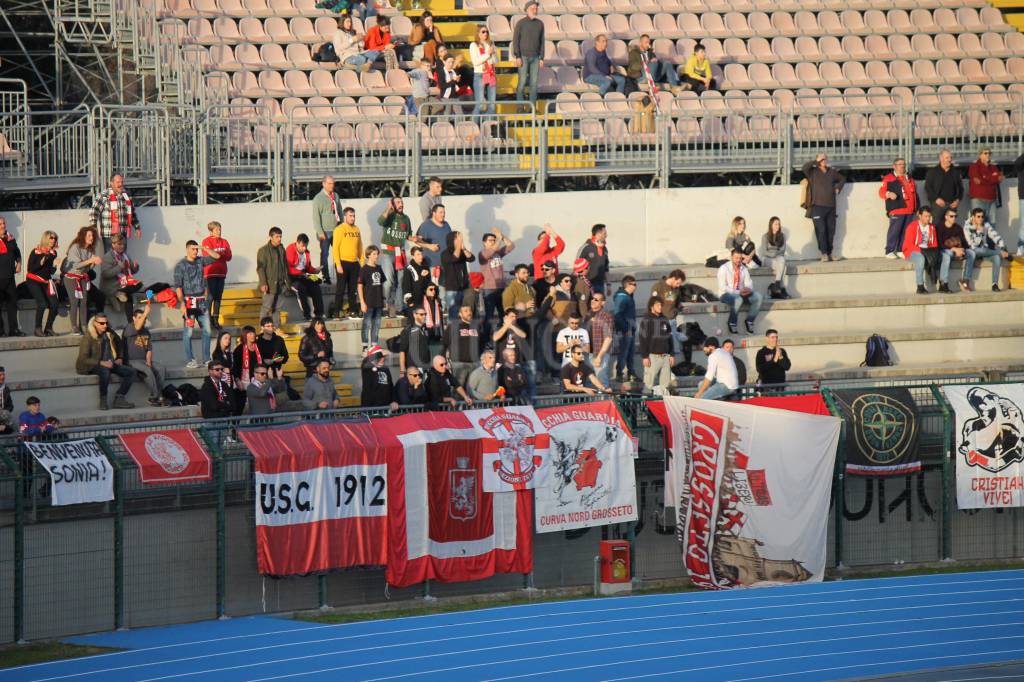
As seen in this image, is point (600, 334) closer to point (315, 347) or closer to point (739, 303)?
point (739, 303)

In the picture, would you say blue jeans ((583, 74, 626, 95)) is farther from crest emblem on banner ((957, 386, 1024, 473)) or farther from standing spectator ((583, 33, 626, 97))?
crest emblem on banner ((957, 386, 1024, 473))

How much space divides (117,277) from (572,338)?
6.01 meters

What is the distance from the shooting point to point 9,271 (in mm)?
21109

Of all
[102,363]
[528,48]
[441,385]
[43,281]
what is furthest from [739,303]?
[43,281]

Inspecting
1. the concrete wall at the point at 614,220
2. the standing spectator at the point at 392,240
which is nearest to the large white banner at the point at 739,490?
the standing spectator at the point at 392,240

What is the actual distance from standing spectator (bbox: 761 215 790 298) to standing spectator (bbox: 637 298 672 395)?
11.7 ft

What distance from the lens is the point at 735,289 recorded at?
24.6m

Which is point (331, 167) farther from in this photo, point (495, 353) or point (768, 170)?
point (768, 170)

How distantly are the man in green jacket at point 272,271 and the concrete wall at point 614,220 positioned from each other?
186 cm

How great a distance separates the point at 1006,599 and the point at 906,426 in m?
2.41

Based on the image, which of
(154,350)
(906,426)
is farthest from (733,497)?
(154,350)

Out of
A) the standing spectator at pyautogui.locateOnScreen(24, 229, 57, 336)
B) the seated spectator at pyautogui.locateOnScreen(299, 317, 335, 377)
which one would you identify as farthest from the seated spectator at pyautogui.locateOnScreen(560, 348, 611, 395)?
the standing spectator at pyautogui.locateOnScreen(24, 229, 57, 336)

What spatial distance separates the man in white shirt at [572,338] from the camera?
21.8 m

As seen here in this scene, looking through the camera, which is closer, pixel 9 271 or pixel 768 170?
pixel 9 271
